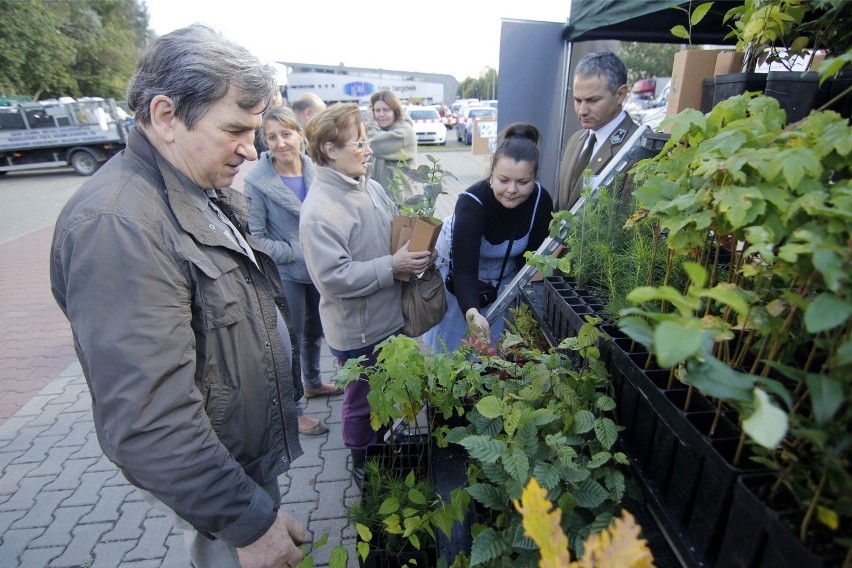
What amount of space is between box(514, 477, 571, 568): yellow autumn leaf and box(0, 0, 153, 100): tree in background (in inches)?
897

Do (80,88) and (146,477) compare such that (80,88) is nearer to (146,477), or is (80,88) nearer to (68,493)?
(68,493)

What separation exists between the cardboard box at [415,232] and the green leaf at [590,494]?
1470 millimetres

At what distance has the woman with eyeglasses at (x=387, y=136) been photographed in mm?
4508

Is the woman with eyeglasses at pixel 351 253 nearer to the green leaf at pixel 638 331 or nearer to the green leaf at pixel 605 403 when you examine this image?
the green leaf at pixel 605 403

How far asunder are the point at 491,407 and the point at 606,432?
251 mm

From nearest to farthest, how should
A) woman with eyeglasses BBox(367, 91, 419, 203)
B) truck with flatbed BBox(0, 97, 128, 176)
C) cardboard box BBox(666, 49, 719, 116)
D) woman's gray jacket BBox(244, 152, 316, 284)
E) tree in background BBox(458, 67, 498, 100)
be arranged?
cardboard box BBox(666, 49, 719, 116) < woman's gray jacket BBox(244, 152, 316, 284) < woman with eyeglasses BBox(367, 91, 419, 203) < truck with flatbed BBox(0, 97, 128, 176) < tree in background BBox(458, 67, 498, 100)

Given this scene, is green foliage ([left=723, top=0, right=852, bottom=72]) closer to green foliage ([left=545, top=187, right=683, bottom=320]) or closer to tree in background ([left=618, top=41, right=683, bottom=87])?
green foliage ([left=545, top=187, right=683, bottom=320])

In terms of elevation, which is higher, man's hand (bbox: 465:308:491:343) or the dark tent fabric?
the dark tent fabric

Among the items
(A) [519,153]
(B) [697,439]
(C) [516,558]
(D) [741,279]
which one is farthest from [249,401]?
(A) [519,153]

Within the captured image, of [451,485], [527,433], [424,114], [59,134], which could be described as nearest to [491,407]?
[527,433]

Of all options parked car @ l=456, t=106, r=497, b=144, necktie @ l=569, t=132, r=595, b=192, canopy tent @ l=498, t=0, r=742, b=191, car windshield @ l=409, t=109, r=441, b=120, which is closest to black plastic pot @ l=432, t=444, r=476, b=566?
necktie @ l=569, t=132, r=595, b=192

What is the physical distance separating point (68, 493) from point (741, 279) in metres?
3.89

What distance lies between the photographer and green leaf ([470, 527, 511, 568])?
3.07 ft

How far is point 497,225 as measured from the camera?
2.40 meters
